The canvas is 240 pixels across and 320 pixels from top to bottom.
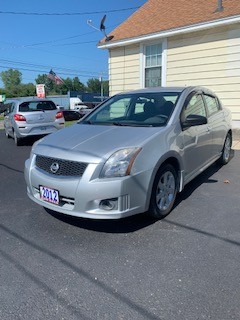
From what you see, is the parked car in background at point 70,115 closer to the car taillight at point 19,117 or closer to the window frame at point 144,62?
the window frame at point 144,62

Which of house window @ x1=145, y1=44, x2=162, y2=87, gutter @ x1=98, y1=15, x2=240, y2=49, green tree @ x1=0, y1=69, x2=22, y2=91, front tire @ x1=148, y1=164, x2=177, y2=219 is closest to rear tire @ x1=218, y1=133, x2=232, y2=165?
front tire @ x1=148, y1=164, x2=177, y2=219

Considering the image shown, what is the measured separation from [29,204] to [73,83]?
129505 mm

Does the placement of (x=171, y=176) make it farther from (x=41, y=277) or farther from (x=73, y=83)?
(x=73, y=83)

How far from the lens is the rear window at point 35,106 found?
31.5 ft

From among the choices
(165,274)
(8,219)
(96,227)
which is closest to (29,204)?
(8,219)

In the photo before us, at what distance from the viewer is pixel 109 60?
11141 mm

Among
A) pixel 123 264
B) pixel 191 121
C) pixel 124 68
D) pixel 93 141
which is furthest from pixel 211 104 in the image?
pixel 124 68

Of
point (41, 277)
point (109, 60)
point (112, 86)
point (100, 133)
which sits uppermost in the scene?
point (109, 60)

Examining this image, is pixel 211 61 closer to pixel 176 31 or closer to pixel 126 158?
pixel 176 31

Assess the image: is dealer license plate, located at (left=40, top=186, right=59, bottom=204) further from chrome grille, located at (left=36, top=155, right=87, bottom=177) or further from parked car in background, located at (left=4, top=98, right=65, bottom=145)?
parked car in background, located at (left=4, top=98, right=65, bottom=145)

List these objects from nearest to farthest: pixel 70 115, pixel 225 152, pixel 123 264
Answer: pixel 123 264 < pixel 225 152 < pixel 70 115

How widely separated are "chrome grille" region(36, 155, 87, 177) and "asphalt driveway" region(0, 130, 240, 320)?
71 cm

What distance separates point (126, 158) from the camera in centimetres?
310

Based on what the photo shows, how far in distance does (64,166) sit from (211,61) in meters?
7.17
